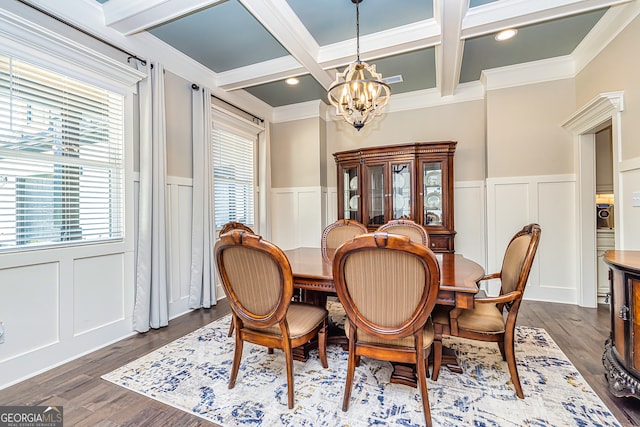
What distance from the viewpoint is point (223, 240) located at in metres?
1.62

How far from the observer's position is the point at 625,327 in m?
1.61

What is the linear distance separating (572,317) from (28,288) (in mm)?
4746

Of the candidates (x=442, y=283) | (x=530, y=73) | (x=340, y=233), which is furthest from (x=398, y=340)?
(x=530, y=73)

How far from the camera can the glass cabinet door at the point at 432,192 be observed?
3.90m

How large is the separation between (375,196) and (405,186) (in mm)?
431

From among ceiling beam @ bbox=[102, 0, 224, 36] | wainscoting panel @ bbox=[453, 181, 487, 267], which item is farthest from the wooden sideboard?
ceiling beam @ bbox=[102, 0, 224, 36]

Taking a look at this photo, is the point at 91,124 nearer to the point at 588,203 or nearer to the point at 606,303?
the point at 588,203

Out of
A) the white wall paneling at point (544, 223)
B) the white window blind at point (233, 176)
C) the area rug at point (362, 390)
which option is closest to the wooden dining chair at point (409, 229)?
the area rug at point (362, 390)

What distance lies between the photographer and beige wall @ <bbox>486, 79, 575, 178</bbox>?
11.4 ft

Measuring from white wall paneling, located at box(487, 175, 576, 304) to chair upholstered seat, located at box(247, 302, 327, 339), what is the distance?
2824 millimetres

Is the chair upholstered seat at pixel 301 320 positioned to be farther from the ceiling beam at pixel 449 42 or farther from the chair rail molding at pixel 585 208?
the chair rail molding at pixel 585 208

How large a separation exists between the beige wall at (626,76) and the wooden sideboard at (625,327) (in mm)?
1269

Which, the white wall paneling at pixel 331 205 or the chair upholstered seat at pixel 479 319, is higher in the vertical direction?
the white wall paneling at pixel 331 205

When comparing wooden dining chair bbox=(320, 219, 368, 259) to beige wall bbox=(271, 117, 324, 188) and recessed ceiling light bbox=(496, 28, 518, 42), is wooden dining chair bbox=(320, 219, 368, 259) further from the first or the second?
recessed ceiling light bbox=(496, 28, 518, 42)
